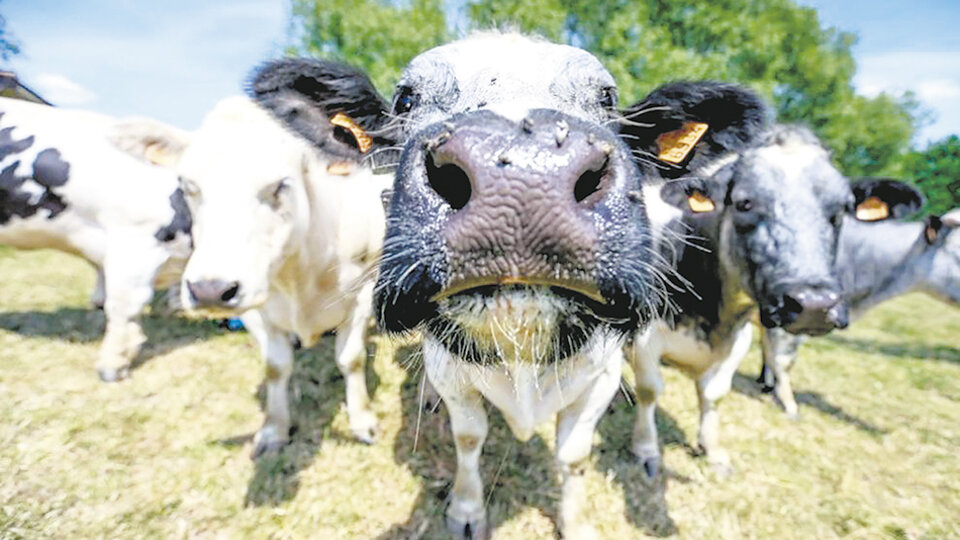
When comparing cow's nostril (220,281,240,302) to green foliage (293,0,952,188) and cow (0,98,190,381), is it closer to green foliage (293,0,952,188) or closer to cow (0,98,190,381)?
cow (0,98,190,381)

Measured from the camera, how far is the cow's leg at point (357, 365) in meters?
3.54

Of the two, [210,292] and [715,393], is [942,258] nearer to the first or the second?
[715,393]

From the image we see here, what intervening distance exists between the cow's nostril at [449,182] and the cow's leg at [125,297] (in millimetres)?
4158

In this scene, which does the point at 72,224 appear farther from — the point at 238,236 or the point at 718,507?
the point at 718,507

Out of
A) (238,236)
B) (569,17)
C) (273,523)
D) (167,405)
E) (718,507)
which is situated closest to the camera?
(238,236)

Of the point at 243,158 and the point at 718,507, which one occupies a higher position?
the point at 243,158

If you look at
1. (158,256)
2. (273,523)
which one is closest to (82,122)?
(158,256)

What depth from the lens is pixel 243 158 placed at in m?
2.58

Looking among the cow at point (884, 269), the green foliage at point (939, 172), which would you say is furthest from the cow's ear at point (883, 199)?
the green foliage at point (939, 172)

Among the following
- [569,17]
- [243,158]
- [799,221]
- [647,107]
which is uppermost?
[569,17]

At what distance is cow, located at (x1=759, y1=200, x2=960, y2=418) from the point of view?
4668 mm

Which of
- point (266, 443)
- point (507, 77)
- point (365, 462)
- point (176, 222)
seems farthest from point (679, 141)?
point (176, 222)

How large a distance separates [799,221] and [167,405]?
467cm

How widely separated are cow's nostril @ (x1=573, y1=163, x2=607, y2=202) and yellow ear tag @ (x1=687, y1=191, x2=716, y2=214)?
2058 millimetres
